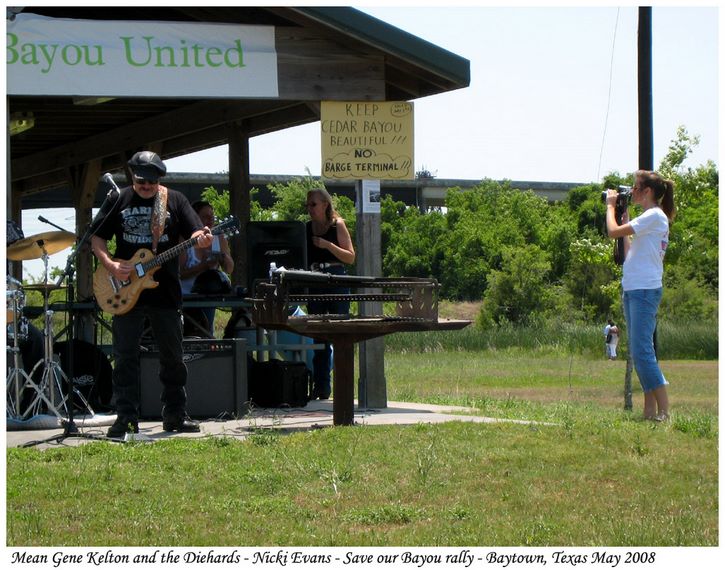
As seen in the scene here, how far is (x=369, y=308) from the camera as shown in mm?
11609

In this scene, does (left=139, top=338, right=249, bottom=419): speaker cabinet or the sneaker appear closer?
the sneaker

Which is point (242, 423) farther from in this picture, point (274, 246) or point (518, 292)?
point (518, 292)

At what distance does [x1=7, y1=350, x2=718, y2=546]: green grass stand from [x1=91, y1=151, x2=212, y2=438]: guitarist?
2.61ft

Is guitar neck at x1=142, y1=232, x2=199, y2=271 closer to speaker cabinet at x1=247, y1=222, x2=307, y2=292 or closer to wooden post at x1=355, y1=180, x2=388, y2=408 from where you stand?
wooden post at x1=355, y1=180, x2=388, y2=408

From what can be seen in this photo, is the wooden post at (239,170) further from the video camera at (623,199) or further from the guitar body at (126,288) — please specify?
the video camera at (623,199)

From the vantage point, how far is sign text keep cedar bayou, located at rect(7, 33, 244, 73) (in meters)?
10.7

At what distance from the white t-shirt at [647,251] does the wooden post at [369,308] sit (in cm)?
277

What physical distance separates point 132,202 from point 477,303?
4672 centimetres

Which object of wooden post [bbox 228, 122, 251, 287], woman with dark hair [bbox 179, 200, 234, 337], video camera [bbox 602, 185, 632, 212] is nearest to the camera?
video camera [bbox 602, 185, 632, 212]

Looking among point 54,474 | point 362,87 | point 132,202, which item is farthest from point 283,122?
point 54,474

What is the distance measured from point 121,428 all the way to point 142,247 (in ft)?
4.13

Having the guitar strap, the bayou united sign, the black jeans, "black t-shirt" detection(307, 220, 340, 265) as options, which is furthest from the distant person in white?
the guitar strap

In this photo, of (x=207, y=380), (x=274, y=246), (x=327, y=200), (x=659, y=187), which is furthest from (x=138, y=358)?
(x=659, y=187)

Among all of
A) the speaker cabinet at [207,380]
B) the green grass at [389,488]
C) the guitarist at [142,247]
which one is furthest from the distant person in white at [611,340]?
the guitarist at [142,247]
